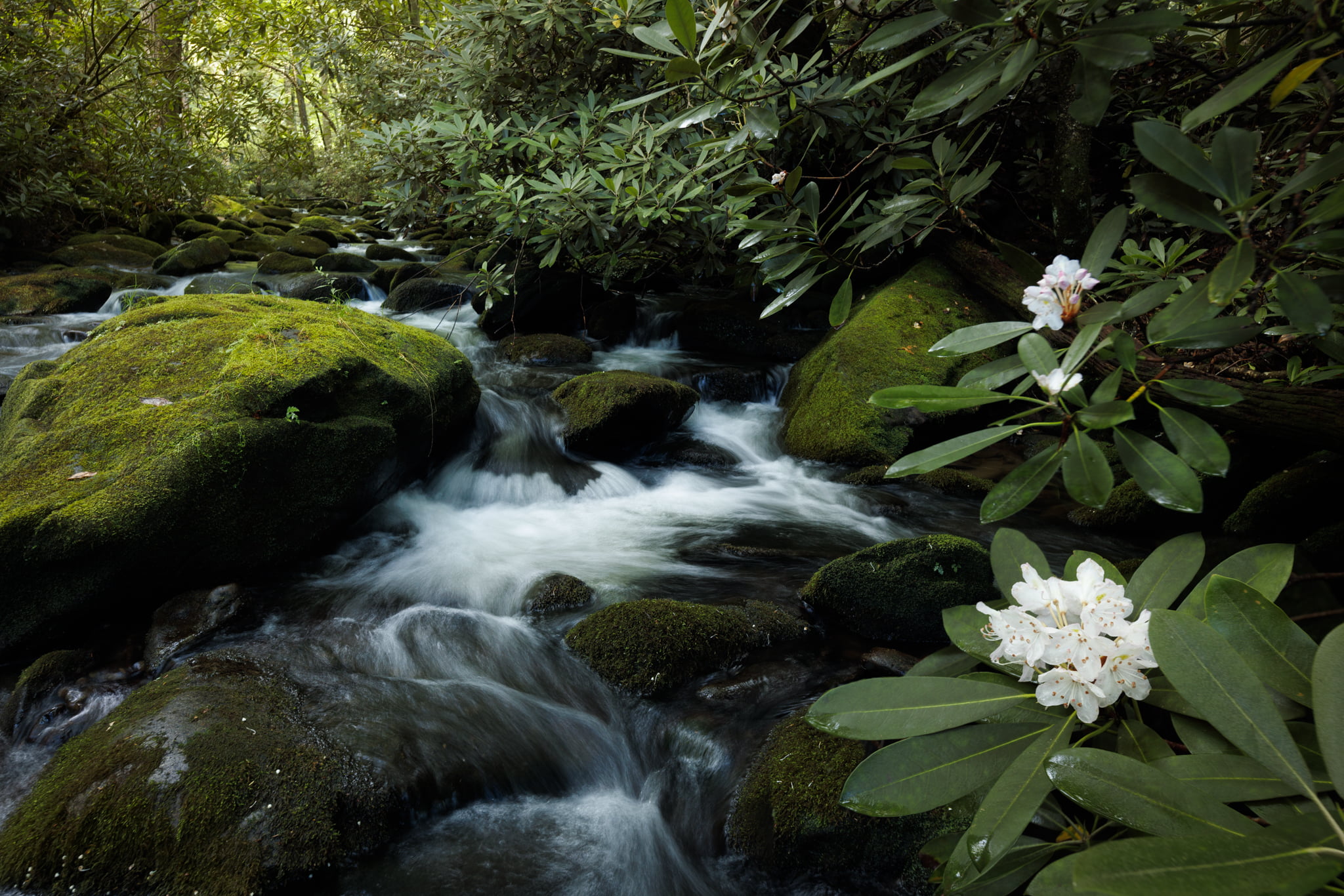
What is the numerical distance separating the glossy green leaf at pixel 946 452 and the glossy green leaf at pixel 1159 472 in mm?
159

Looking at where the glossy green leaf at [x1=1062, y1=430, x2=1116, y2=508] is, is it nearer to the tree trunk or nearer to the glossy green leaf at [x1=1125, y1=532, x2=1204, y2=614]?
the glossy green leaf at [x1=1125, y1=532, x2=1204, y2=614]

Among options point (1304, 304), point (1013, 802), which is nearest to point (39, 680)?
point (1013, 802)

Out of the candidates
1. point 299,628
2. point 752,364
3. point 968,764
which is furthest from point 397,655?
point 752,364

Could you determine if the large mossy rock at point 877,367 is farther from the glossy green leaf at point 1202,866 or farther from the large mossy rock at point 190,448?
the glossy green leaf at point 1202,866

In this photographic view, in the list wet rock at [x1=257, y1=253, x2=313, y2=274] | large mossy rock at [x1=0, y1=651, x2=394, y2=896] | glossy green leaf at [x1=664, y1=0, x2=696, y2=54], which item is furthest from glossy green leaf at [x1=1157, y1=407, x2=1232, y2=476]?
wet rock at [x1=257, y1=253, x2=313, y2=274]

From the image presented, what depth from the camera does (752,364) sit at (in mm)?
6527

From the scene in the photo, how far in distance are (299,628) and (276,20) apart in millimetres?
10645

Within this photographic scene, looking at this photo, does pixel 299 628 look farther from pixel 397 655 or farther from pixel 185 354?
pixel 185 354

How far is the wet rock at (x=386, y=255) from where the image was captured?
33.1ft

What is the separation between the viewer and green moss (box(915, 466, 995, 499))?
4.31 m

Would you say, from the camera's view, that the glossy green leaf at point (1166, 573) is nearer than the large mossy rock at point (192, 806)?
Yes

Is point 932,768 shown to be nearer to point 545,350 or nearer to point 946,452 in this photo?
point 946,452

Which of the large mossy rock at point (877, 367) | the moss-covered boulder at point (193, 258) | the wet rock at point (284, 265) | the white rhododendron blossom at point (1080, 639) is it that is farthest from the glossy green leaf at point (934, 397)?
the moss-covered boulder at point (193, 258)

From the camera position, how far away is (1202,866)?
27.1 inches
